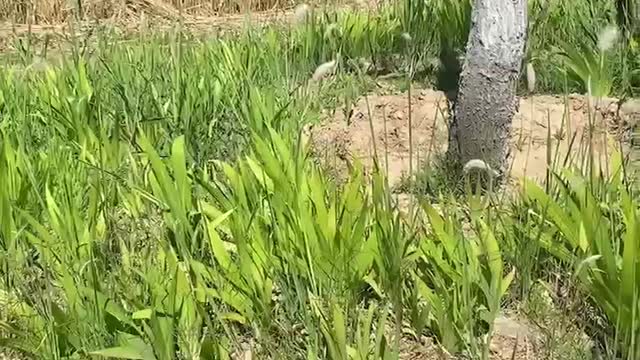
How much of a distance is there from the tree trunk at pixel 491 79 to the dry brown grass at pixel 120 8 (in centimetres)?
406

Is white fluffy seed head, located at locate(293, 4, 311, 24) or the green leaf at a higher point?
white fluffy seed head, located at locate(293, 4, 311, 24)

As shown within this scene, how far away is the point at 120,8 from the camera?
6.70 metres

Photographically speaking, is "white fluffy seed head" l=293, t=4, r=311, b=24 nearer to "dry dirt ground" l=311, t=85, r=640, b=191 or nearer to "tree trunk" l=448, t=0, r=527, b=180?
"dry dirt ground" l=311, t=85, r=640, b=191

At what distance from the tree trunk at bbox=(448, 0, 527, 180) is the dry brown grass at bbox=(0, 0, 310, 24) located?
4062 mm

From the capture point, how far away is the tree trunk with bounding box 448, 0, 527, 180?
236 centimetres

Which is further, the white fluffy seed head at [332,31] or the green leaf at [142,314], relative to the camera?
the white fluffy seed head at [332,31]

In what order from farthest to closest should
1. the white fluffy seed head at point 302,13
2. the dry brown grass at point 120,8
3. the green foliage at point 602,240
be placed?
the dry brown grass at point 120,8 < the white fluffy seed head at point 302,13 < the green foliage at point 602,240

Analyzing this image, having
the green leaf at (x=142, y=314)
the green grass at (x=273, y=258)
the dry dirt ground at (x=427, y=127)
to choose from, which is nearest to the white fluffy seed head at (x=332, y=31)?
the dry dirt ground at (x=427, y=127)

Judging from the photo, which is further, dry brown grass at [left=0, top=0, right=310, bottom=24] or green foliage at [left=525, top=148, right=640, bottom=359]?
dry brown grass at [left=0, top=0, right=310, bottom=24]

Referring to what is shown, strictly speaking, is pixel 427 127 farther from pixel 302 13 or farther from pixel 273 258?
pixel 273 258

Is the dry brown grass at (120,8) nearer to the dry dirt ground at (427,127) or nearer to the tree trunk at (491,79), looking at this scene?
the dry dirt ground at (427,127)

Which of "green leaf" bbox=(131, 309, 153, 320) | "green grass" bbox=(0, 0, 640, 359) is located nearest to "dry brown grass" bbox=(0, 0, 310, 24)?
"green grass" bbox=(0, 0, 640, 359)

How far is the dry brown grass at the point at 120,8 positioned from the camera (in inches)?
252

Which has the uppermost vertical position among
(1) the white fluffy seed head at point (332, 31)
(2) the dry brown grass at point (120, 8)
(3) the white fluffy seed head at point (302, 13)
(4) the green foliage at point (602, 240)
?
(3) the white fluffy seed head at point (302, 13)
